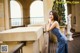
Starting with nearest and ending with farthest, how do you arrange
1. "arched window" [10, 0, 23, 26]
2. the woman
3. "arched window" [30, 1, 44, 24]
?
1. the woman
2. "arched window" [10, 0, 23, 26]
3. "arched window" [30, 1, 44, 24]

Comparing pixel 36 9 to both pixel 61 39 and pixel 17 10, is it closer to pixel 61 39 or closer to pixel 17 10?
pixel 17 10

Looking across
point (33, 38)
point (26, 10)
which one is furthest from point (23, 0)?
point (33, 38)

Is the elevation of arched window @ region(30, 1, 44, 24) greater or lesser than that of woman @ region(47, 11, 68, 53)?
greater

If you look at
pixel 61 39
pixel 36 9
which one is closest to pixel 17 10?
pixel 36 9

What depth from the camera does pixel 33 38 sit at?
8.35 feet

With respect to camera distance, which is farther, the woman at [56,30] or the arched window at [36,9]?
the arched window at [36,9]

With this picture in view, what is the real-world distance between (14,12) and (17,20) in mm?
5197

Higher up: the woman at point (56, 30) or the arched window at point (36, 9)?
the arched window at point (36, 9)

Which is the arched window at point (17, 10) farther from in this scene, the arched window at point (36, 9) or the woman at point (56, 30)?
the woman at point (56, 30)

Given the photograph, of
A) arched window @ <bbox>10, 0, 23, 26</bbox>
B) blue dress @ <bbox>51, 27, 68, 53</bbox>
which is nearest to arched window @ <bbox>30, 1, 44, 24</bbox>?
arched window @ <bbox>10, 0, 23, 26</bbox>

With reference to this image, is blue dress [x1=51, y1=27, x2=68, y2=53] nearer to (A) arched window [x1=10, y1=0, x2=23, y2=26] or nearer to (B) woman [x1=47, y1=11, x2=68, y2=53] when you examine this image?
(B) woman [x1=47, y1=11, x2=68, y2=53]

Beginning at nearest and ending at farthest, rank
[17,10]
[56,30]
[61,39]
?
[56,30] < [61,39] < [17,10]

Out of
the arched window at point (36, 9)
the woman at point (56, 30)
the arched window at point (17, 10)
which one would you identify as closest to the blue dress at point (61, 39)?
the woman at point (56, 30)

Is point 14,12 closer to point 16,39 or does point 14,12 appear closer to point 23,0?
point 23,0
